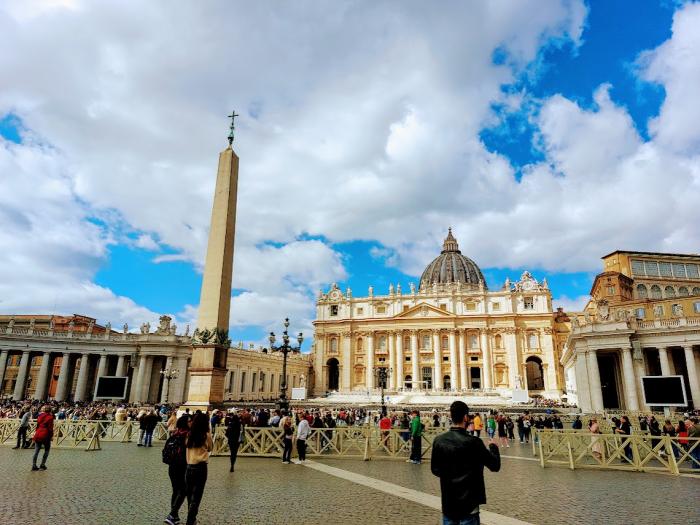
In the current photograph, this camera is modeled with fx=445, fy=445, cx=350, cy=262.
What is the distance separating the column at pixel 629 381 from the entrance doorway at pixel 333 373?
46776 mm

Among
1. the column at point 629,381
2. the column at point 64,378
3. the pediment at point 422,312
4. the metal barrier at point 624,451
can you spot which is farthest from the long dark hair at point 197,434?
the pediment at point 422,312

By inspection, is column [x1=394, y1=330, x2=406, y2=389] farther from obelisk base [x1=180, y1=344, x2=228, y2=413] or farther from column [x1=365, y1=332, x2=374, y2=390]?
obelisk base [x1=180, y1=344, x2=228, y2=413]

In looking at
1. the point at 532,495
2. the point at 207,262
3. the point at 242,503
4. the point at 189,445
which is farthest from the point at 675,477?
the point at 207,262

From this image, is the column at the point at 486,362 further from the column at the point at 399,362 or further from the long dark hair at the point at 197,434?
the long dark hair at the point at 197,434

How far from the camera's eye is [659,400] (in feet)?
80.0

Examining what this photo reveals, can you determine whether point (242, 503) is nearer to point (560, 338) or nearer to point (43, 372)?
point (43, 372)

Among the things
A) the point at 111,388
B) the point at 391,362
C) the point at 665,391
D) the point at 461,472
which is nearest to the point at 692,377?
the point at 665,391

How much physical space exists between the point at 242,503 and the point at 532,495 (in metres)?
5.46

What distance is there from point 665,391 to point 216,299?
79.2 ft

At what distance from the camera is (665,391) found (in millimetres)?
24266

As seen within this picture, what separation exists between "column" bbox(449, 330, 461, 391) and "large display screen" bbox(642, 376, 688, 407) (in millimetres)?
41616

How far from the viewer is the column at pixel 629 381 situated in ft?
111

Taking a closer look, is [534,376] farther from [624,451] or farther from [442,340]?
[624,451]

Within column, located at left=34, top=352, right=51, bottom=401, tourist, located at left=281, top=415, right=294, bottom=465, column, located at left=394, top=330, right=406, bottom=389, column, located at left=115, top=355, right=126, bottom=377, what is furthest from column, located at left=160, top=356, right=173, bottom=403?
column, located at left=394, top=330, right=406, bottom=389
